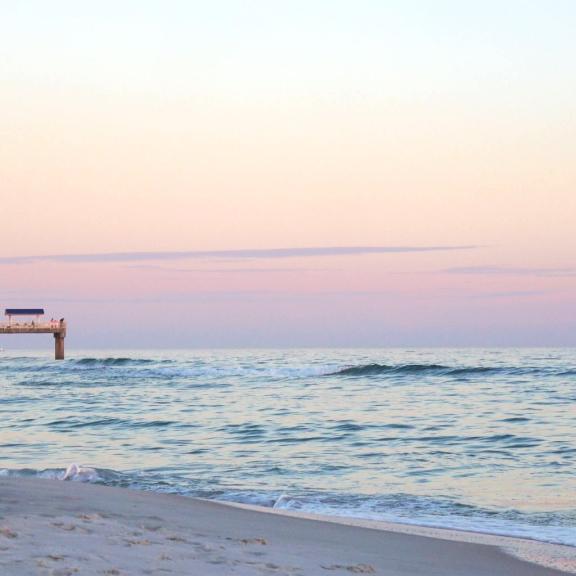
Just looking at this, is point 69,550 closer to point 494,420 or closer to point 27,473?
point 27,473

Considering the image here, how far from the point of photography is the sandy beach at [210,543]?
7.30 metres

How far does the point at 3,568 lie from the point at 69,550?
0.84 metres

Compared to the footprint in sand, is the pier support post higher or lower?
lower

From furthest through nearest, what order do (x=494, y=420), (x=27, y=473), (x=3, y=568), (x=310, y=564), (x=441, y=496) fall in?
(x=494, y=420) → (x=27, y=473) → (x=441, y=496) → (x=310, y=564) → (x=3, y=568)

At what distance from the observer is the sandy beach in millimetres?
7297

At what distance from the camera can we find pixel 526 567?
8898 mm

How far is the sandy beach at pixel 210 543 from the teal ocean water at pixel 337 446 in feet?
4.51

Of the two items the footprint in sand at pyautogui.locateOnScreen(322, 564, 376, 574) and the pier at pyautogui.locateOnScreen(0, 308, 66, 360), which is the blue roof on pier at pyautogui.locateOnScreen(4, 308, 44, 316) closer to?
the pier at pyautogui.locateOnScreen(0, 308, 66, 360)

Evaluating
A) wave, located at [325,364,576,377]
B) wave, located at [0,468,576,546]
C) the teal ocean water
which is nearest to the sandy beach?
wave, located at [0,468,576,546]

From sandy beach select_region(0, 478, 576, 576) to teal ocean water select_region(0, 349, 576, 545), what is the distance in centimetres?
137

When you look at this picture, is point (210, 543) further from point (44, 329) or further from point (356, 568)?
point (44, 329)

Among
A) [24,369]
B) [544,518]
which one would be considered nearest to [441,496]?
[544,518]

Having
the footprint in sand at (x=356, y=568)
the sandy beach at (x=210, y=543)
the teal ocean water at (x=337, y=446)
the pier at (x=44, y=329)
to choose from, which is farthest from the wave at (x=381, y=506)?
the pier at (x=44, y=329)

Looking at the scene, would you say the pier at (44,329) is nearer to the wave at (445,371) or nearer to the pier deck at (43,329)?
the pier deck at (43,329)
